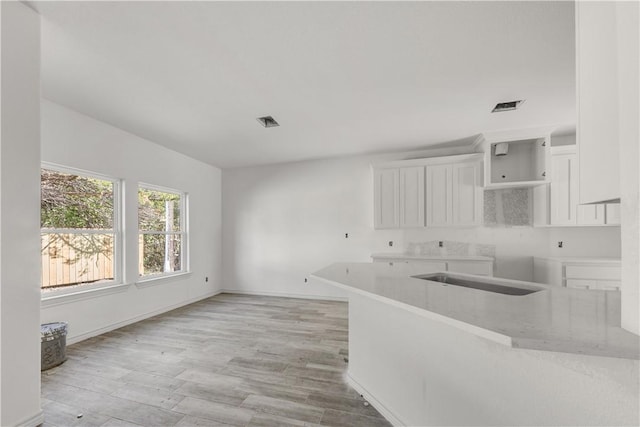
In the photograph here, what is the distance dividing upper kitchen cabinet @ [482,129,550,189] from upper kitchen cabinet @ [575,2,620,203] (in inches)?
114

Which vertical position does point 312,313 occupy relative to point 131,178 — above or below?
below

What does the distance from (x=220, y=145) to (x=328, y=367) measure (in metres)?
3.31

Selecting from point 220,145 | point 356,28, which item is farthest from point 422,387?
point 220,145

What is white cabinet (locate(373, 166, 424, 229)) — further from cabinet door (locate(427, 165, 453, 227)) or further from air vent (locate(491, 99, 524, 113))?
air vent (locate(491, 99, 524, 113))

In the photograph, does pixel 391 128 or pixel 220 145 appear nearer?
pixel 391 128

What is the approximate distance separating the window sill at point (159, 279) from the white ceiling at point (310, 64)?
2.05 m

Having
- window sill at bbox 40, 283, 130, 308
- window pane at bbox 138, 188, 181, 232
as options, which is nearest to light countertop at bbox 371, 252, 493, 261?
window pane at bbox 138, 188, 181, 232

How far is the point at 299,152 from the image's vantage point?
445 centimetres

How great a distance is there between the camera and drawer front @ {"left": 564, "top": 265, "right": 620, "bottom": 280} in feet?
10.5

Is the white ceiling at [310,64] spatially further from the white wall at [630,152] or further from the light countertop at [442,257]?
the light countertop at [442,257]

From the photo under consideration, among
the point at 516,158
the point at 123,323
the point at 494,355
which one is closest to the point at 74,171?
the point at 123,323

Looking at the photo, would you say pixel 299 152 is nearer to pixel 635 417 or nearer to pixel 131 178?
pixel 131 178

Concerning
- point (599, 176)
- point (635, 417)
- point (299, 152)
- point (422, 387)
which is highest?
point (299, 152)

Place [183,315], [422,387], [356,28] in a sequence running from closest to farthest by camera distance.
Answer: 1. [422,387]
2. [356,28]
3. [183,315]
